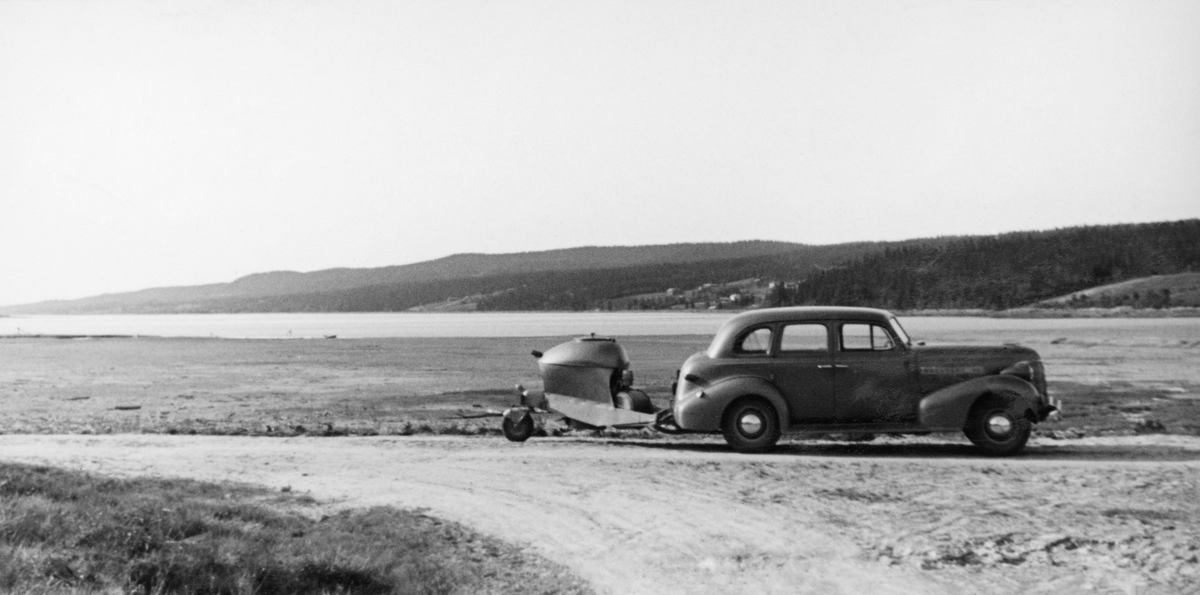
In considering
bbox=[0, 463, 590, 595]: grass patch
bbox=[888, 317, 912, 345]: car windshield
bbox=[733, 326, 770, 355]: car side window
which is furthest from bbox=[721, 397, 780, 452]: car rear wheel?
bbox=[0, 463, 590, 595]: grass patch

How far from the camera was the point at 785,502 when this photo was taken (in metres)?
10.3

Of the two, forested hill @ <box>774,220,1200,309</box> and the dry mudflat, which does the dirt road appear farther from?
forested hill @ <box>774,220,1200,309</box>

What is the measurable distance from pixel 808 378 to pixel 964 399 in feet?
7.06

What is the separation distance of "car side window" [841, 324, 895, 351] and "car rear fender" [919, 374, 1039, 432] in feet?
3.29

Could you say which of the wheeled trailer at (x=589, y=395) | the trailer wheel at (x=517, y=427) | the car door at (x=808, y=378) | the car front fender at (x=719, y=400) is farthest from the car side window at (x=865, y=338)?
the trailer wheel at (x=517, y=427)

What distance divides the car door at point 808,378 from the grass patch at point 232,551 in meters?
6.15

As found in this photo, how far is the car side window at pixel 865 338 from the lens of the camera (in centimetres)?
1384

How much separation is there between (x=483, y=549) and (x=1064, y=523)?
5.61 metres

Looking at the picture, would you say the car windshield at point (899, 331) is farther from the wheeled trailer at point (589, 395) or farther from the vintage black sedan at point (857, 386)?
the wheeled trailer at point (589, 395)

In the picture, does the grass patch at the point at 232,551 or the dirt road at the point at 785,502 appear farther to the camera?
the dirt road at the point at 785,502

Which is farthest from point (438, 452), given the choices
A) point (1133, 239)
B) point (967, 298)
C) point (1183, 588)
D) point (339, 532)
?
A: point (1133, 239)

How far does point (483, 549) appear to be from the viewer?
8.66 meters

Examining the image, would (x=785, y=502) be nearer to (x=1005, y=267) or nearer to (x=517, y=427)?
(x=517, y=427)

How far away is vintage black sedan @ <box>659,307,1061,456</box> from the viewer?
1341 cm
